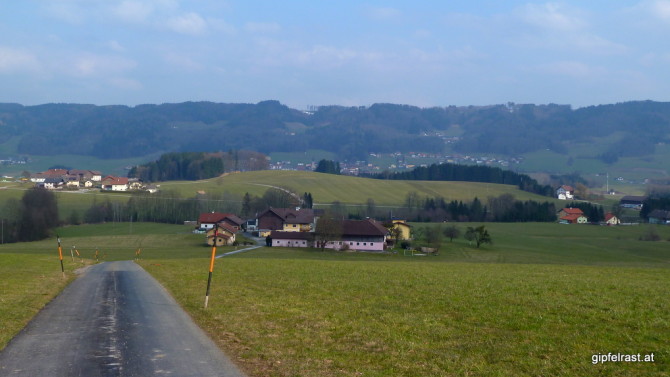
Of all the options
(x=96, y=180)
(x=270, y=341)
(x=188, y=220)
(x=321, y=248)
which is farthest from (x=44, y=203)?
(x=270, y=341)

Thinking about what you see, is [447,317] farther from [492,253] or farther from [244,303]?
[492,253]

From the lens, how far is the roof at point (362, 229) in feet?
294

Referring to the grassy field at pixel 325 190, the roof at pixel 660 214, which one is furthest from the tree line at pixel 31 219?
the roof at pixel 660 214

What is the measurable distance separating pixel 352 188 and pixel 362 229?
306 ft

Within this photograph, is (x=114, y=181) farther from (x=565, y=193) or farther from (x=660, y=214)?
(x=660, y=214)

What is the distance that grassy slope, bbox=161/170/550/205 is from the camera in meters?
166

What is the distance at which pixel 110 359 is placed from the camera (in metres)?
12.6

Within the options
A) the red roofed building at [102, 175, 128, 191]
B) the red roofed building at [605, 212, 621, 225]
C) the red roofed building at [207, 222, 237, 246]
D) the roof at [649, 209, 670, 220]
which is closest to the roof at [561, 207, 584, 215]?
the red roofed building at [605, 212, 621, 225]

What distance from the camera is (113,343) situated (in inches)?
557

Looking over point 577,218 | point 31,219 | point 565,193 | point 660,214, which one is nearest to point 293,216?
point 31,219

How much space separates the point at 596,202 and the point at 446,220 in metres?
62.6

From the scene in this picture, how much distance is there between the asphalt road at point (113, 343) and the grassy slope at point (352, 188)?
13812 cm

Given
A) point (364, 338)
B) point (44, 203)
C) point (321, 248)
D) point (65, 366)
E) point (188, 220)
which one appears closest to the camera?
point (65, 366)

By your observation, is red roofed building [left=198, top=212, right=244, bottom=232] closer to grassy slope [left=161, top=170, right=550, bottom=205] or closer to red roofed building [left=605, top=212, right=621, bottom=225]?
grassy slope [left=161, top=170, right=550, bottom=205]
